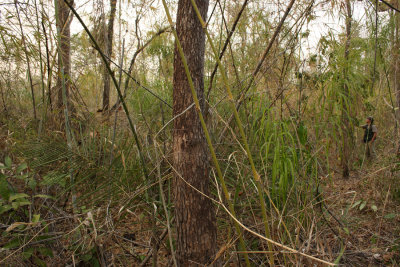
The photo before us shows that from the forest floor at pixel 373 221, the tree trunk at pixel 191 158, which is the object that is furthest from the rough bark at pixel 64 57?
the forest floor at pixel 373 221

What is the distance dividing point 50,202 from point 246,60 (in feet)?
5.89

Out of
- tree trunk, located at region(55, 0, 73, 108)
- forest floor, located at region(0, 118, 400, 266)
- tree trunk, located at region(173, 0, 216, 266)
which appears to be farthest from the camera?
tree trunk, located at region(55, 0, 73, 108)

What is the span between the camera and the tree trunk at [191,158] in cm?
116

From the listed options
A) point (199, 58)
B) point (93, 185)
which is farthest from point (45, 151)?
point (199, 58)

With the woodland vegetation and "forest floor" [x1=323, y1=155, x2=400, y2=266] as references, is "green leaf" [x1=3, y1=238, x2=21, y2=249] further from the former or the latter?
"forest floor" [x1=323, y1=155, x2=400, y2=266]

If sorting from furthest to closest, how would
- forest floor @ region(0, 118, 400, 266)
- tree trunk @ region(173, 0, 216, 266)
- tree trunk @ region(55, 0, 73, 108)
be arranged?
tree trunk @ region(55, 0, 73, 108) < forest floor @ region(0, 118, 400, 266) < tree trunk @ region(173, 0, 216, 266)

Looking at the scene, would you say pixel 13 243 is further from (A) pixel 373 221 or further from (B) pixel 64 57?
(A) pixel 373 221

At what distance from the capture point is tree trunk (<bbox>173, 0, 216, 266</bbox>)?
1160 millimetres

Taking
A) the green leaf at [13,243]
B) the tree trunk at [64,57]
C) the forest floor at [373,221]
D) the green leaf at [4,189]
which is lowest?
the forest floor at [373,221]

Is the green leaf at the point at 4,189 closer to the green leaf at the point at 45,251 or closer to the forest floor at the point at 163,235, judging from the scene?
the forest floor at the point at 163,235

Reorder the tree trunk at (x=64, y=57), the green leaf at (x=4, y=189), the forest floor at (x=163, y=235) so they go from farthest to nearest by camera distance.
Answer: the tree trunk at (x=64, y=57) < the green leaf at (x=4, y=189) < the forest floor at (x=163, y=235)

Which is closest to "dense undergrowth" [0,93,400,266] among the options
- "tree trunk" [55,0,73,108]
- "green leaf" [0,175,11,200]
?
"green leaf" [0,175,11,200]

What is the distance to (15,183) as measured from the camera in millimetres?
1697

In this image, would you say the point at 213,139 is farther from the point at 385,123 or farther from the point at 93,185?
the point at 385,123
